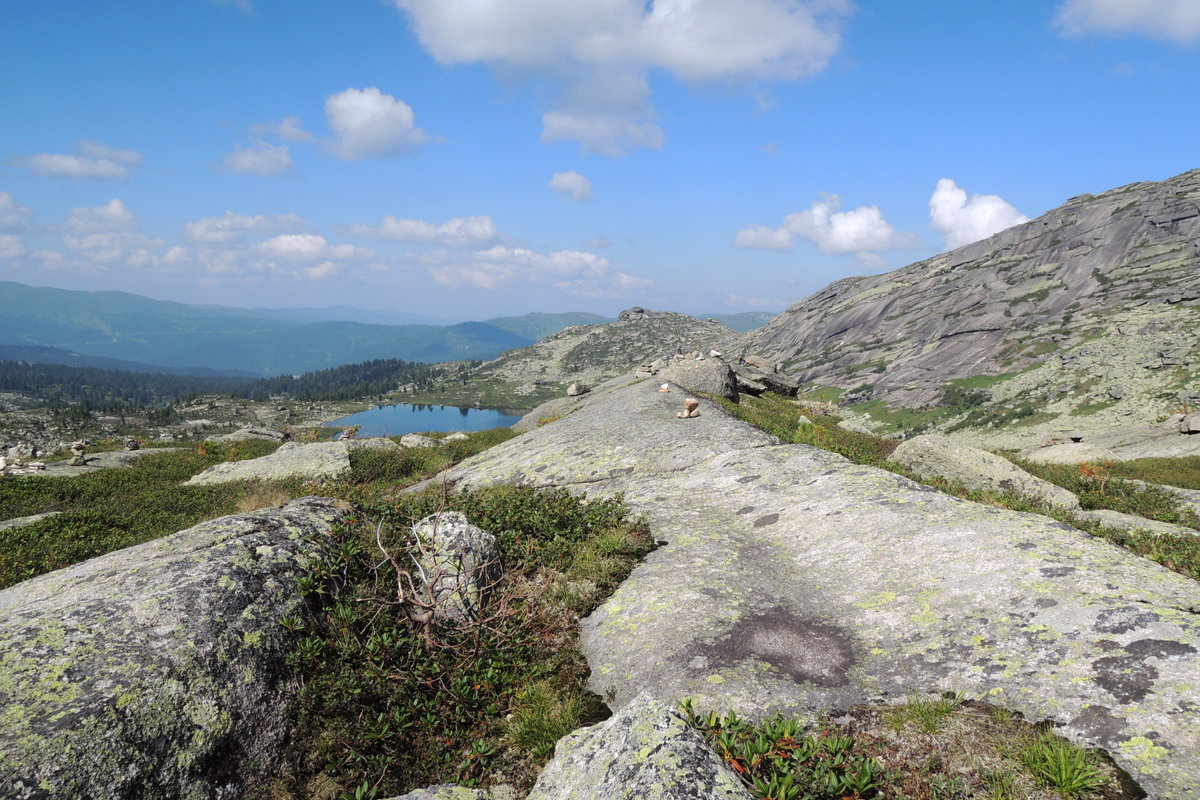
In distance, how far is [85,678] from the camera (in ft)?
17.8

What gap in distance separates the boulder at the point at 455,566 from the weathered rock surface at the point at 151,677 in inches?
75.1

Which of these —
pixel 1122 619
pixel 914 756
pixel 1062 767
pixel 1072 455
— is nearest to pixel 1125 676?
pixel 1122 619

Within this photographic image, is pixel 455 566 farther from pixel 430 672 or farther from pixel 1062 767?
pixel 1062 767

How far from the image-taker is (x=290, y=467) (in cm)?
2141

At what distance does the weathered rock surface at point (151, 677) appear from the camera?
488 centimetres

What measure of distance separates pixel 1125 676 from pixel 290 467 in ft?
78.4

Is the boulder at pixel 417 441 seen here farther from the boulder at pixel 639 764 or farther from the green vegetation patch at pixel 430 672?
the boulder at pixel 639 764

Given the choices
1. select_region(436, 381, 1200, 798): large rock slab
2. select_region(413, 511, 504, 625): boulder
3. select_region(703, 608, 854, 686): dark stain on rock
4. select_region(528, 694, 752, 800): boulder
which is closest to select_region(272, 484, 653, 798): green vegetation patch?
select_region(413, 511, 504, 625): boulder

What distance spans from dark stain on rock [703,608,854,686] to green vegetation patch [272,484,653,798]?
210 cm

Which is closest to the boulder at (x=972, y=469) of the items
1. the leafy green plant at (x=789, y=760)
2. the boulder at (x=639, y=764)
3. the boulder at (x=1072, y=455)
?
the boulder at (x=1072, y=455)

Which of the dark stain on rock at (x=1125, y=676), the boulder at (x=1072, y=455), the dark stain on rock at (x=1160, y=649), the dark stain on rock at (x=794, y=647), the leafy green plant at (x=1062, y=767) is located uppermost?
the dark stain on rock at (x=1160, y=649)

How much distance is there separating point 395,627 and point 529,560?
9.38ft

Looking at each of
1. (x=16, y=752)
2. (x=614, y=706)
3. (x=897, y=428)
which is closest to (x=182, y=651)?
(x=16, y=752)

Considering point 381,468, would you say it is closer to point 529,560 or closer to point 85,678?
point 529,560
